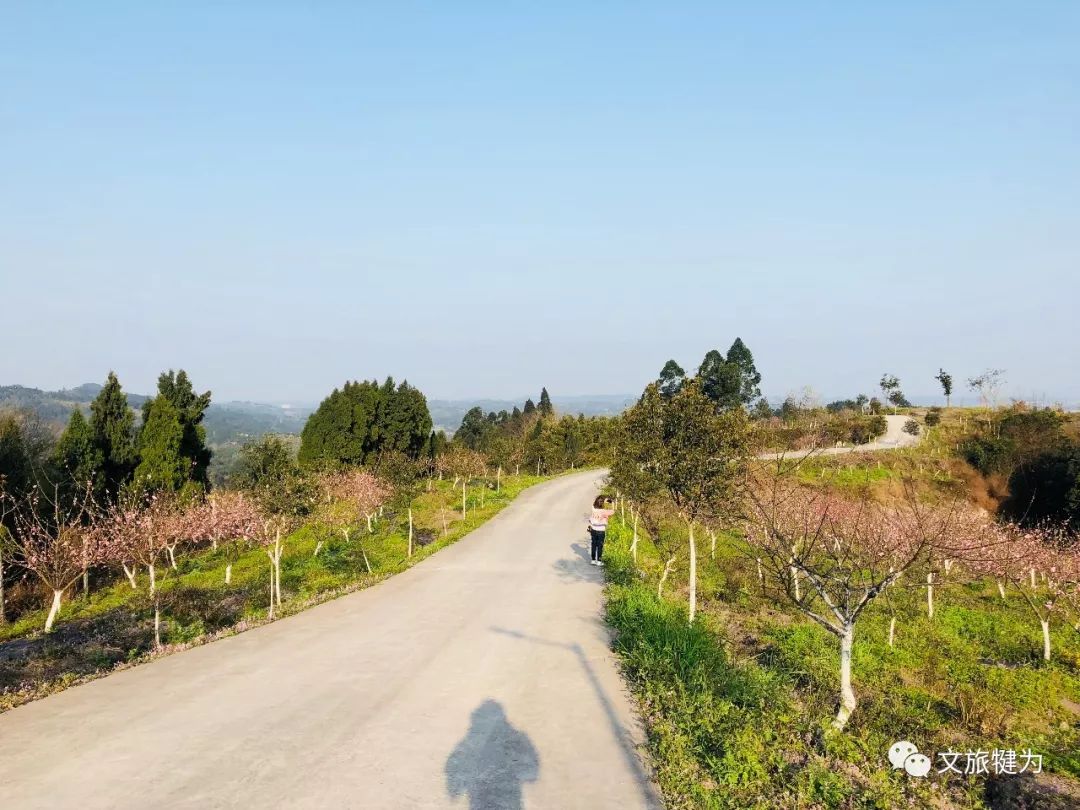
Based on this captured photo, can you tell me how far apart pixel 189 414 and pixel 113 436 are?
4.59 m

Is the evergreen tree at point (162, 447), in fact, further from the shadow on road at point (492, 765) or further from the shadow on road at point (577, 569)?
the shadow on road at point (492, 765)

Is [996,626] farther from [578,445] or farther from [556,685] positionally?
[578,445]

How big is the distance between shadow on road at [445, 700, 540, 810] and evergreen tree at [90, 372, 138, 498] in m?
27.1

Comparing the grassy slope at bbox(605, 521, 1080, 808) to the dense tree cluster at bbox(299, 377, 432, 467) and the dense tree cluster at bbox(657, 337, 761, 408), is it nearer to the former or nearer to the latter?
the dense tree cluster at bbox(299, 377, 432, 467)

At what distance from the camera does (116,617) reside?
52.6 ft

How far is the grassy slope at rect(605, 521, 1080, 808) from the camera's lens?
23.6 ft

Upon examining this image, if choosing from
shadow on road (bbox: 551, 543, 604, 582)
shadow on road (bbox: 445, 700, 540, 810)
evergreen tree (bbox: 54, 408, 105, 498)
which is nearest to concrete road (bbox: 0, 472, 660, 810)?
shadow on road (bbox: 445, 700, 540, 810)

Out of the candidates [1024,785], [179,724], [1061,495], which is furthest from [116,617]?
[1061,495]

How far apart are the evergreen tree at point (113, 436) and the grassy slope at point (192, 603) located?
5182 mm

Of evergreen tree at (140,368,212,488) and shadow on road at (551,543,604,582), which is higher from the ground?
evergreen tree at (140,368,212,488)

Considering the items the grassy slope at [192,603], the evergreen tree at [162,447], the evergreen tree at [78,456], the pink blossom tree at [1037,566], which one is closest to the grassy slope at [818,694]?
the pink blossom tree at [1037,566]

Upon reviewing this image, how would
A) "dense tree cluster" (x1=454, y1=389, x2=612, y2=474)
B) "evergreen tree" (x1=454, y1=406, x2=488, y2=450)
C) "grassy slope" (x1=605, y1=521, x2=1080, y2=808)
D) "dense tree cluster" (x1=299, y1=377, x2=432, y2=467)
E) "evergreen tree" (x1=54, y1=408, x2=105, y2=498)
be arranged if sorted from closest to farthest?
"grassy slope" (x1=605, y1=521, x2=1080, y2=808) < "evergreen tree" (x1=54, y1=408, x2=105, y2=498) < "dense tree cluster" (x1=299, y1=377, x2=432, y2=467) < "dense tree cluster" (x1=454, y1=389, x2=612, y2=474) < "evergreen tree" (x1=454, y1=406, x2=488, y2=450)

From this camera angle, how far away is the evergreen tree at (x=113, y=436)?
28203 millimetres

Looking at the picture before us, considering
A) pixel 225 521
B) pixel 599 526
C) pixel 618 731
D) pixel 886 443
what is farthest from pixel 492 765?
pixel 886 443
